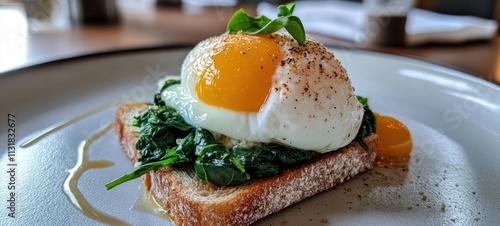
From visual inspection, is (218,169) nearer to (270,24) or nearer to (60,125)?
(270,24)

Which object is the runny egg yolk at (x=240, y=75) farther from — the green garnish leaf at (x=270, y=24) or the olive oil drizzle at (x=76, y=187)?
the olive oil drizzle at (x=76, y=187)

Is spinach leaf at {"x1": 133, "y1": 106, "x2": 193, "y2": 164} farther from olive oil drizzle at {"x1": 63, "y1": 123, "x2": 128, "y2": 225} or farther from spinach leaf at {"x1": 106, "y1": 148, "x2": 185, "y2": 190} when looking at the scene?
olive oil drizzle at {"x1": 63, "y1": 123, "x2": 128, "y2": 225}

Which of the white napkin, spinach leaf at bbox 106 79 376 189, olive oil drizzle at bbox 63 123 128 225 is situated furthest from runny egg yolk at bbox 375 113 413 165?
the white napkin

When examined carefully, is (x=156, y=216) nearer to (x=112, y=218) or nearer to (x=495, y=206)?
(x=112, y=218)

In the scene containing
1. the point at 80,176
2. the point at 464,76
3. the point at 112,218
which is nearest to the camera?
the point at 112,218

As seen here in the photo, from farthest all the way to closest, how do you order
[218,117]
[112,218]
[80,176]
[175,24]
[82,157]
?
[175,24] → [82,157] → [80,176] → [218,117] → [112,218]

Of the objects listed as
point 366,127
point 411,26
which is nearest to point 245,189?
point 366,127

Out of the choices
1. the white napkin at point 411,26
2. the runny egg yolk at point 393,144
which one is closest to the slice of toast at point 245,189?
the runny egg yolk at point 393,144

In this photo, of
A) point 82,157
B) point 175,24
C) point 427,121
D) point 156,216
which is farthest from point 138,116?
point 175,24
